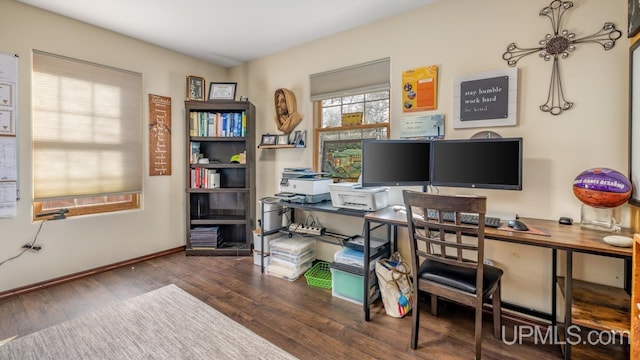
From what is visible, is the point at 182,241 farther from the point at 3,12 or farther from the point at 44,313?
the point at 3,12

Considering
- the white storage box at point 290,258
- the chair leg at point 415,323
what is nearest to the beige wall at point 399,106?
the white storage box at point 290,258

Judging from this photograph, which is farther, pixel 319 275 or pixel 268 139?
pixel 268 139

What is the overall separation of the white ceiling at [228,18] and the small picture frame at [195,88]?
0.37 m

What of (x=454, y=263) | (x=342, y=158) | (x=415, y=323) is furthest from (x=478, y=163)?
(x=342, y=158)

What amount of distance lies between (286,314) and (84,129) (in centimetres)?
265

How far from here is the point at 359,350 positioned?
1.77 m

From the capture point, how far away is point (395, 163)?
7.32 ft

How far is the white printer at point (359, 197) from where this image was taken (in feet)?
7.61

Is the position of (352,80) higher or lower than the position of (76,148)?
higher

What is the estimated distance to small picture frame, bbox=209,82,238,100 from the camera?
11.6 feet

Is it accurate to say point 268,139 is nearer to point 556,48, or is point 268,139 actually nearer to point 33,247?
point 33,247

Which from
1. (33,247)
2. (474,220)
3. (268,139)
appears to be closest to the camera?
(474,220)

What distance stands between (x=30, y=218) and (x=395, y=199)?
327 cm

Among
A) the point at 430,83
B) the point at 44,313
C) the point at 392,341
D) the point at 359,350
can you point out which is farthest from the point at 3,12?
the point at 392,341
